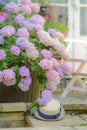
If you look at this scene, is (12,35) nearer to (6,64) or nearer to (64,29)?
(6,64)

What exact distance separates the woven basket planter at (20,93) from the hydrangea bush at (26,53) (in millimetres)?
80

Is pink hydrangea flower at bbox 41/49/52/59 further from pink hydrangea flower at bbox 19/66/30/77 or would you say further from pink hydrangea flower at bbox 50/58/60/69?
pink hydrangea flower at bbox 19/66/30/77

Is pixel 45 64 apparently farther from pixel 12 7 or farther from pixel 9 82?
pixel 12 7

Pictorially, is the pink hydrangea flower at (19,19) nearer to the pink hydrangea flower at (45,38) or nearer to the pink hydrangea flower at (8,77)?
the pink hydrangea flower at (45,38)

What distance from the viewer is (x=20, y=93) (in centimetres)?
368

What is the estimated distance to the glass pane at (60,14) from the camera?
21.6 ft

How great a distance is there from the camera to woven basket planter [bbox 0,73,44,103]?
3.64m

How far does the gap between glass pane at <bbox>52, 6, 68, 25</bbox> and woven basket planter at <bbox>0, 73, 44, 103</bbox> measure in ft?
9.85

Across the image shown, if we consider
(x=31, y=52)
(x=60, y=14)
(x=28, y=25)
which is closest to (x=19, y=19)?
(x=28, y=25)

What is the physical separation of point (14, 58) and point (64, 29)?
3.62ft

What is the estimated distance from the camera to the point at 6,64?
349 cm

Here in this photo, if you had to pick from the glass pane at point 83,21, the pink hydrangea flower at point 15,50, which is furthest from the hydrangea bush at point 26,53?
the glass pane at point 83,21

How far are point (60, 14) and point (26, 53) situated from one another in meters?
3.26

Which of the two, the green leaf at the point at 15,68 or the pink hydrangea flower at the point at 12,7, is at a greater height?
the pink hydrangea flower at the point at 12,7
